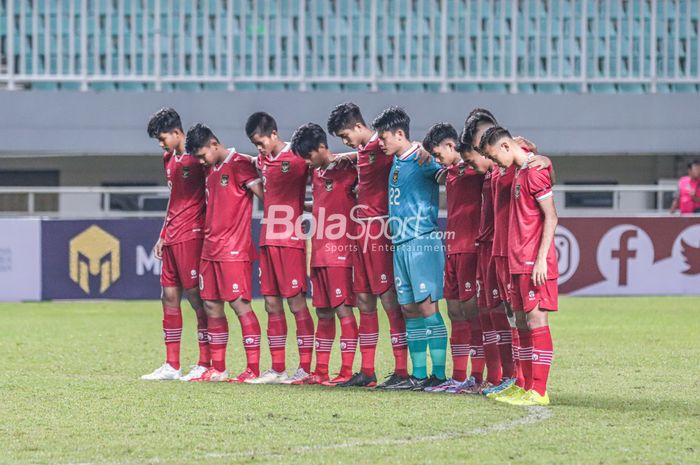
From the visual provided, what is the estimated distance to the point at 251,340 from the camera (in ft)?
29.9

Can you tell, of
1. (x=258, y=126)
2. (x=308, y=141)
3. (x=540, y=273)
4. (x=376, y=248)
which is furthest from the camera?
(x=258, y=126)

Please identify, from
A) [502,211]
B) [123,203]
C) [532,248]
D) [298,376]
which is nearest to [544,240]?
[532,248]

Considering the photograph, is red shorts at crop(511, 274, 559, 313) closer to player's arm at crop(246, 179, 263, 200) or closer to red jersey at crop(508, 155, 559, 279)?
red jersey at crop(508, 155, 559, 279)

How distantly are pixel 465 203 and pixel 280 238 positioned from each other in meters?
1.39

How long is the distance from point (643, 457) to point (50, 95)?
18.1 meters

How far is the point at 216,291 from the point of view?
9078 millimetres

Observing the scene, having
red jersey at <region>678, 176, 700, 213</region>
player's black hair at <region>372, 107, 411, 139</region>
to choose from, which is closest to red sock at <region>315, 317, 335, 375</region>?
→ player's black hair at <region>372, 107, 411, 139</region>

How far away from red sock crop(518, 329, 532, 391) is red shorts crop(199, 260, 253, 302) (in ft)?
7.02

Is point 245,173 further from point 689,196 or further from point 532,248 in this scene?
point 689,196

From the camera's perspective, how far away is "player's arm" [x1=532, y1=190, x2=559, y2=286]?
7441 millimetres

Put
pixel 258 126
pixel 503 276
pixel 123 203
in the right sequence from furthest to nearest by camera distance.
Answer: pixel 123 203, pixel 258 126, pixel 503 276

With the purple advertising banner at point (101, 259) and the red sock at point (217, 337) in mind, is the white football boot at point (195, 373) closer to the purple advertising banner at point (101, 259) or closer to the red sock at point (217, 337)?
the red sock at point (217, 337)

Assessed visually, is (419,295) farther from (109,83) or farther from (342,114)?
(109,83)

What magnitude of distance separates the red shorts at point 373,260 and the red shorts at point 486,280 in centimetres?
64
